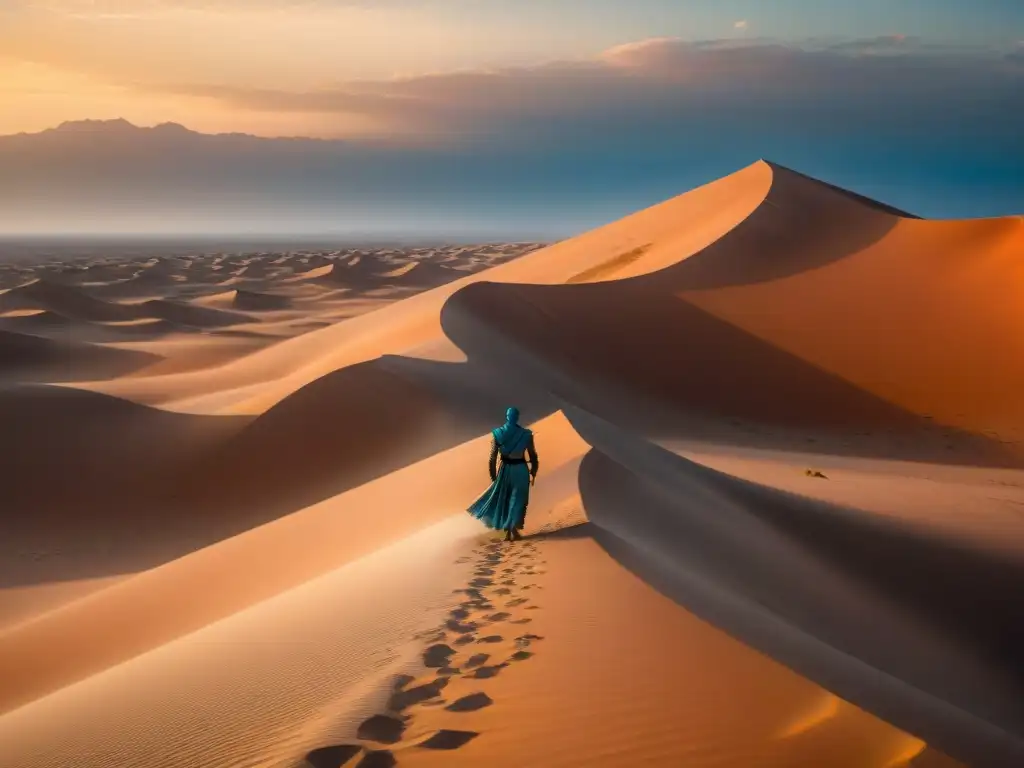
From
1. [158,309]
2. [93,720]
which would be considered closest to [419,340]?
[93,720]

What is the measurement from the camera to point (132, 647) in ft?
23.4

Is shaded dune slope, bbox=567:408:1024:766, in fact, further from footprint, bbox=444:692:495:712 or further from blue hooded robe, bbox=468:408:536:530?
footprint, bbox=444:692:495:712

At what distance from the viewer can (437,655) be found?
4441mm

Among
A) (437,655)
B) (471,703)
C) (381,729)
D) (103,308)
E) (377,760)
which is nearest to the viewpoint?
(377,760)

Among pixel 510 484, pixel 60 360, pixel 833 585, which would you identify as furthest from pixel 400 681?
pixel 60 360

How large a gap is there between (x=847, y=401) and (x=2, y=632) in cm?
1576

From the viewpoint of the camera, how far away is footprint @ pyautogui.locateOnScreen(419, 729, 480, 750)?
3.47m

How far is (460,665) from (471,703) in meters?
0.45

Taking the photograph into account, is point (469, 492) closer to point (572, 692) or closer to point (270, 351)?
point (572, 692)

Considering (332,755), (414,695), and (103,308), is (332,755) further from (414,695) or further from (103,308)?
(103,308)

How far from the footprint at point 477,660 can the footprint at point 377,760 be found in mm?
875

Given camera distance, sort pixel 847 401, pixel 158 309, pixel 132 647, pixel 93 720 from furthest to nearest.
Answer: pixel 158 309 < pixel 847 401 < pixel 132 647 < pixel 93 720

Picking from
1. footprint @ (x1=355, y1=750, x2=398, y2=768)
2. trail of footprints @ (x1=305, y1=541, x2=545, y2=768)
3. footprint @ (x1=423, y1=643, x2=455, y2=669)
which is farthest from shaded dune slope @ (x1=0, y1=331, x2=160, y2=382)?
footprint @ (x1=355, y1=750, x2=398, y2=768)

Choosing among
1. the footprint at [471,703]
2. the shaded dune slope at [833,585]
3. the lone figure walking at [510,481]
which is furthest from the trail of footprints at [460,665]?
the shaded dune slope at [833,585]
